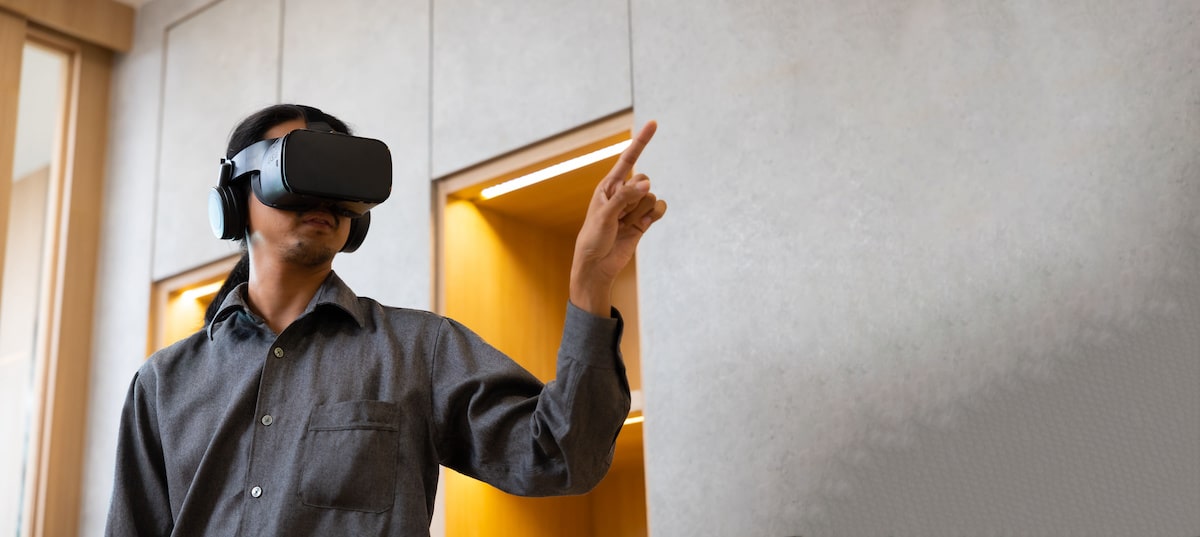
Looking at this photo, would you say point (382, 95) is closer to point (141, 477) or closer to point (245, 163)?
point (245, 163)

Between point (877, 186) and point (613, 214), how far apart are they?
1.05 m

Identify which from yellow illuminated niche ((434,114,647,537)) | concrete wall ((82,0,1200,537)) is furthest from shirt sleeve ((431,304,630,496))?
yellow illuminated niche ((434,114,647,537))

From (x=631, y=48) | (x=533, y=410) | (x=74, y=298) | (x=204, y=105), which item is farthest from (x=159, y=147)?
(x=533, y=410)

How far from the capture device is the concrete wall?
177cm

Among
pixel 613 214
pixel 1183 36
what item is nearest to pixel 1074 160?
pixel 1183 36

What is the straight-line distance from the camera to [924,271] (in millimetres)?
1978

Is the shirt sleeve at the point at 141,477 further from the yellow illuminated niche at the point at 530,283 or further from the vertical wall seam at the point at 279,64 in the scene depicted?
the vertical wall seam at the point at 279,64

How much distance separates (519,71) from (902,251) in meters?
1.10

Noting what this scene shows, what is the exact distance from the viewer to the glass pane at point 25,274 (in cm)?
357

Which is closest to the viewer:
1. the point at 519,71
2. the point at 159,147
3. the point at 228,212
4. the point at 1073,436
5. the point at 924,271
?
the point at 228,212

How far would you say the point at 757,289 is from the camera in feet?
7.13

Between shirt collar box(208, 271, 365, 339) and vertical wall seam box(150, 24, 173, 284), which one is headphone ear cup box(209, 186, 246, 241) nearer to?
shirt collar box(208, 271, 365, 339)

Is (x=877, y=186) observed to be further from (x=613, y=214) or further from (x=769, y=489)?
(x=613, y=214)

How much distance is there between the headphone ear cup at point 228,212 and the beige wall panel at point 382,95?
1.15m
